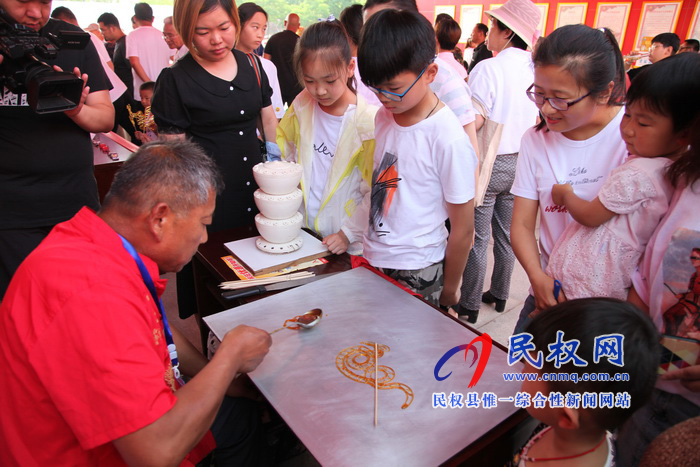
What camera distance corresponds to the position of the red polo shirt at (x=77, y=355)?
75 centimetres

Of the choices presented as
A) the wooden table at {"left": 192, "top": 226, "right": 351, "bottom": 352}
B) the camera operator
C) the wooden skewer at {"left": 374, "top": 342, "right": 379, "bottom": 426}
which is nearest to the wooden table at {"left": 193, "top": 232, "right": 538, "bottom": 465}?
the wooden table at {"left": 192, "top": 226, "right": 351, "bottom": 352}

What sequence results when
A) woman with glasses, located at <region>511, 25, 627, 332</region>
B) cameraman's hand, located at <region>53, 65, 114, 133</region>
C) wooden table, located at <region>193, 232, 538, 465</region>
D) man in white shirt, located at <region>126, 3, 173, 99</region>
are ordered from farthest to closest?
man in white shirt, located at <region>126, 3, 173, 99</region> < cameraman's hand, located at <region>53, 65, 114, 133</region> < woman with glasses, located at <region>511, 25, 627, 332</region> < wooden table, located at <region>193, 232, 538, 465</region>

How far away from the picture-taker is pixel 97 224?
2.98ft

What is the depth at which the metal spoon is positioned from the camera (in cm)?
115

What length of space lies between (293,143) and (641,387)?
62.8 inches

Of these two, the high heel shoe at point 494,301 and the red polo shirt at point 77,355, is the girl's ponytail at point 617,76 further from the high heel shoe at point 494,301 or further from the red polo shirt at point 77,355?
the high heel shoe at point 494,301

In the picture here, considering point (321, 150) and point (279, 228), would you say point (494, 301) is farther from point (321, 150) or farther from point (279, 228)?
point (279, 228)

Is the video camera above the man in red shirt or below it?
above

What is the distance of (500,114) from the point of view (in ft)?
7.76

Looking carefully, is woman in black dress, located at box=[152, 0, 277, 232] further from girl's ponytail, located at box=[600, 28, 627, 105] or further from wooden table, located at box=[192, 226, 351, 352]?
girl's ponytail, located at box=[600, 28, 627, 105]

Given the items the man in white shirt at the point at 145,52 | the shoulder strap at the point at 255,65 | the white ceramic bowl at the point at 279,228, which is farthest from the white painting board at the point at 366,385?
the man in white shirt at the point at 145,52

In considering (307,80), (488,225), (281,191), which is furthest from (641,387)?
(488,225)

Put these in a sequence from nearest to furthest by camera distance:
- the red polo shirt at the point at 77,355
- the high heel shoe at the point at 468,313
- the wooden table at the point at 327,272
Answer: the red polo shirt at the point at 77,355 < the wooden table at the point at 327,272 < the high heel shoe at the point at 468,313

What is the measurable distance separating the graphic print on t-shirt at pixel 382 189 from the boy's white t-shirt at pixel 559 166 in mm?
391
